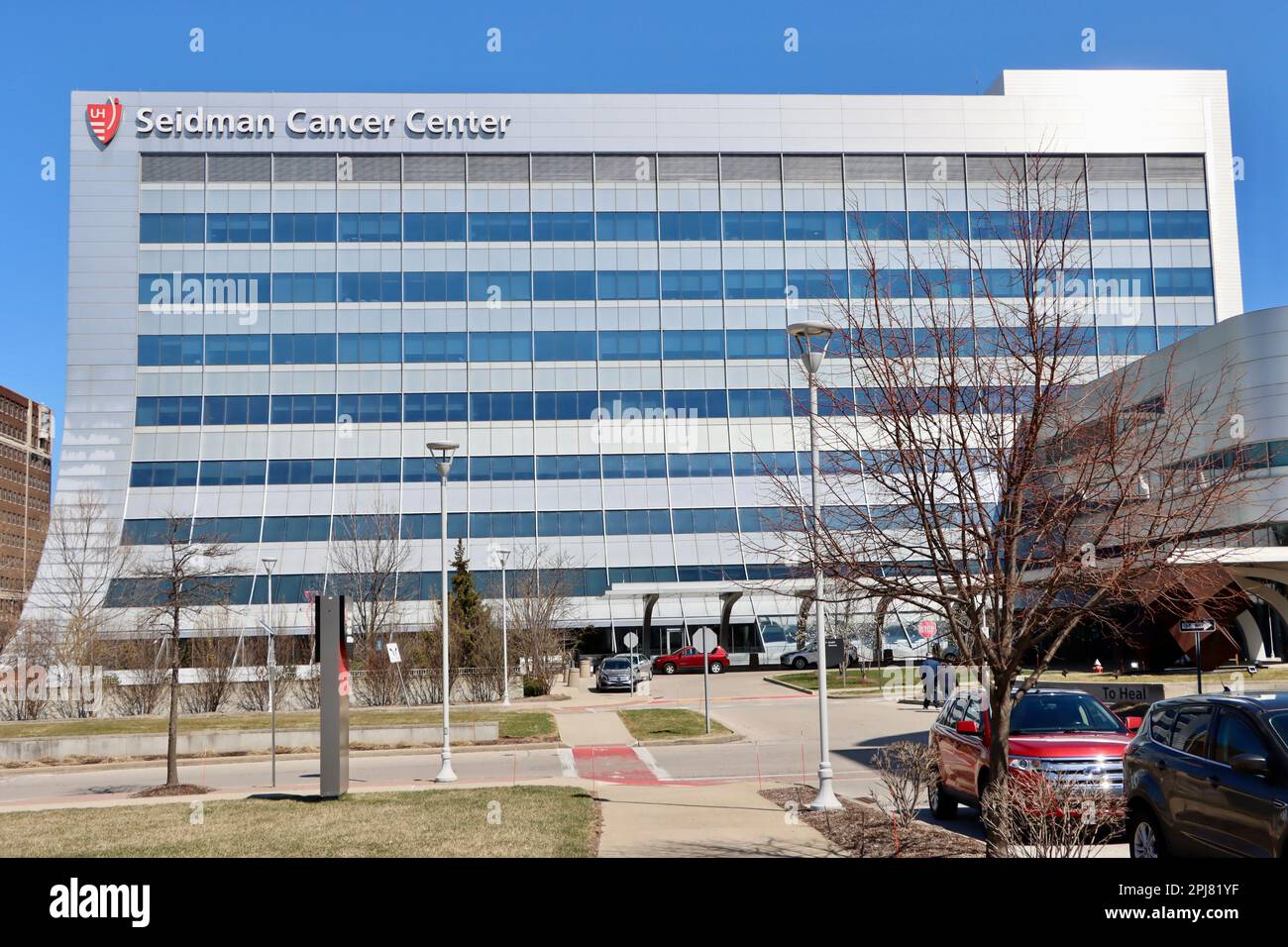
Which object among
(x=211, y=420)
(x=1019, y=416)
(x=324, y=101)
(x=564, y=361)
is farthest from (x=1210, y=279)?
(x=1019, y=416)

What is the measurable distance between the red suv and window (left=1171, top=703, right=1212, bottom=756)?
2.19m

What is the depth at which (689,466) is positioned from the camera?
62.5 metres

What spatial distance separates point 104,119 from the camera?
62375 mm

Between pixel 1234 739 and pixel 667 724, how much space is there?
22725mm

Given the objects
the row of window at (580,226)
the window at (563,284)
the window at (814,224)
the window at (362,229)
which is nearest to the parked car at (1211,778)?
the row of window at (580,226)

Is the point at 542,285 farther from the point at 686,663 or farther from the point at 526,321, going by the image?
the point at 686,663

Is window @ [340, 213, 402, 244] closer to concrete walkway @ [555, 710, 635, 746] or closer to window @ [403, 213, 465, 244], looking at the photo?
window @ [403, 213, 465, 244]

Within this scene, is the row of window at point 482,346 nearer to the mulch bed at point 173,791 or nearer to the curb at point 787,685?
the curb at point 787,685

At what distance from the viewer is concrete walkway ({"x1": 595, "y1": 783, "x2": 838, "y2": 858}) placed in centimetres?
1191

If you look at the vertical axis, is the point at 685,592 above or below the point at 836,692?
above

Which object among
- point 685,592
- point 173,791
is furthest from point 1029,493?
point 685,592

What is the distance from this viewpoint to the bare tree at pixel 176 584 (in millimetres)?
20234

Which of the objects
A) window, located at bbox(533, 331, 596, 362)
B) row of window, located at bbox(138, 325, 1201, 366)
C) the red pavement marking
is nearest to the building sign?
row of window, located at bbox(138, 325, 1201, 366)

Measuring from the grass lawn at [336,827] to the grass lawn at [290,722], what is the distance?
37.1ft
